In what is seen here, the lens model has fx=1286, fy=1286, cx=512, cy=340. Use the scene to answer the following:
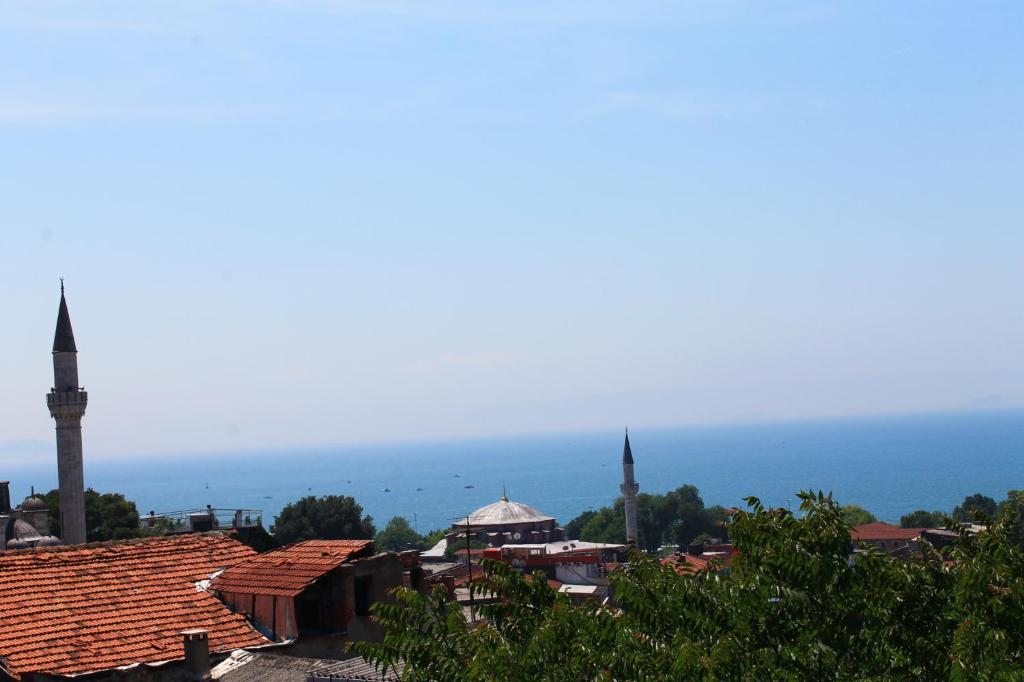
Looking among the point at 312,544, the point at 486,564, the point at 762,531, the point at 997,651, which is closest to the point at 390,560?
the point at 312,544

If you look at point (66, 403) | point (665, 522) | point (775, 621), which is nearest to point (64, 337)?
point (66, 403)

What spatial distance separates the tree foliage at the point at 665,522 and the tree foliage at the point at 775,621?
73745mm

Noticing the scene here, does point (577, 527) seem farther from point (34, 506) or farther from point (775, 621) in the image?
point (775, 621)

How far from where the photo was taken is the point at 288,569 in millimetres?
13852

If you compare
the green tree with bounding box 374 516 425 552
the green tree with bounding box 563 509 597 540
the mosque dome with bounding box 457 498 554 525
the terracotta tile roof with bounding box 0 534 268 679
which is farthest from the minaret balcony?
the green tree with bounding box 563 509 597 540

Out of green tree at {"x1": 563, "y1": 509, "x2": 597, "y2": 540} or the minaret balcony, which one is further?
green tree at {"x1": 563, "y1": 509, "x2": 597, "y2": 540}

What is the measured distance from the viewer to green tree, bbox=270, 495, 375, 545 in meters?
56.6

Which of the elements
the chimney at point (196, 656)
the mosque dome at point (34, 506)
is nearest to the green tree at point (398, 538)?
the mosque dome at point (34, 506)

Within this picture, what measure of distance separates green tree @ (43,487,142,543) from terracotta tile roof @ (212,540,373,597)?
31600 mm

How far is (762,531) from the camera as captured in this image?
863cm

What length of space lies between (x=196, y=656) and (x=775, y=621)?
580 cm

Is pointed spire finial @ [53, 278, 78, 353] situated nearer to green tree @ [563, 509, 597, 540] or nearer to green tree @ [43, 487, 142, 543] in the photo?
green tree @ [43, 487, 142, 543]

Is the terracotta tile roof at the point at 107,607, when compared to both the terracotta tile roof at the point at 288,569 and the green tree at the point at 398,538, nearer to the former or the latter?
the terracotta tile roof at the point at 288,569

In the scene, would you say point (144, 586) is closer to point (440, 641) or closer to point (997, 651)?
point (440, 641)
